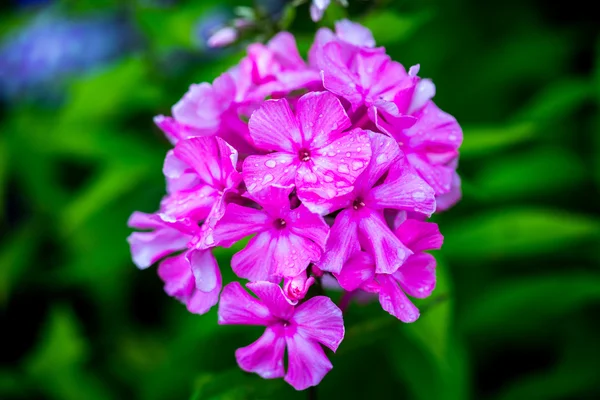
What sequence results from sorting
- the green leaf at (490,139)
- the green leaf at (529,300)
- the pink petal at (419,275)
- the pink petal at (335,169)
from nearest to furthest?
the pink petal at (335,169)
the pink petal at (419,275)
the green leaf at (490,139)
the green leaf at (529,300)

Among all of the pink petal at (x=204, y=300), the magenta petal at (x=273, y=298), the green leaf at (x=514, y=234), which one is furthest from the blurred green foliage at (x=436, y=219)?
the magenta petal at (x=273, y=298)

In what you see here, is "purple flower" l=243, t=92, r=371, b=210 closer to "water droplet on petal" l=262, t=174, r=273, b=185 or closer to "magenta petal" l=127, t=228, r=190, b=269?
"water droplet on petal" l=262, t=174, r=273, b=185

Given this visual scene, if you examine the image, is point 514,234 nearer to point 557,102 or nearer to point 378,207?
point 557,102

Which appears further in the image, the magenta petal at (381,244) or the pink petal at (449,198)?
the pink petal at (449,198)

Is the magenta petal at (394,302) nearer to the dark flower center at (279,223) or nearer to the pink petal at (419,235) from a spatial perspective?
the pink petal at (419,235)

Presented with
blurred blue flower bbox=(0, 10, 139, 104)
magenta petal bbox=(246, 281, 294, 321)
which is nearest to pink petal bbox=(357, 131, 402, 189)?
magenta petal bbox=(246, 281, 294, 321)

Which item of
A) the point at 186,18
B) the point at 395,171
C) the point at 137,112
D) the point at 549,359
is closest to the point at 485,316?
the point at 549,359

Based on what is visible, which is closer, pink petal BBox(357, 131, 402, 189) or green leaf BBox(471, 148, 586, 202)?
pink petal BBox(357, 131, 402, 189)
